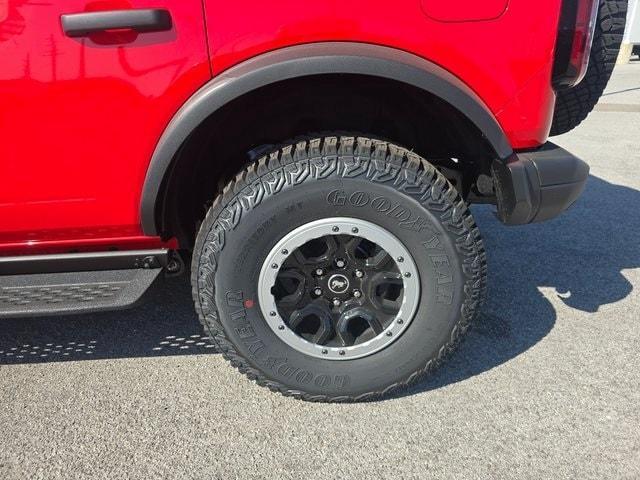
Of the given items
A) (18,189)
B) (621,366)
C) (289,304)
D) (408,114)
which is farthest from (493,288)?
(18,189)

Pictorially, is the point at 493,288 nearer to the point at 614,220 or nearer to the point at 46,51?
the point at 614,220

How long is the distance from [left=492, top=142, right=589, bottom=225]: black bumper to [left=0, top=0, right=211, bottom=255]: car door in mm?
1165

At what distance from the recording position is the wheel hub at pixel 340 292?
2.03 metres

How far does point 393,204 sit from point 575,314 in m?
1.44

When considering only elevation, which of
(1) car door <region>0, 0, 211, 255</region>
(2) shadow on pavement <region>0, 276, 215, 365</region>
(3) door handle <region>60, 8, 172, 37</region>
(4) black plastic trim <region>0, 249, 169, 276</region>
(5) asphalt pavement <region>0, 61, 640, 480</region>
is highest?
(3) door handle <region>60, 8, 172, 37</region>

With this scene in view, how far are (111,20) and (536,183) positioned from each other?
1596 mm

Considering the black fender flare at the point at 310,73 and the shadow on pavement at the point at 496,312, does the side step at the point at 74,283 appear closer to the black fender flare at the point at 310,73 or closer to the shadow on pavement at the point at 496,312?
the shadow on pavement at the point at 496,312

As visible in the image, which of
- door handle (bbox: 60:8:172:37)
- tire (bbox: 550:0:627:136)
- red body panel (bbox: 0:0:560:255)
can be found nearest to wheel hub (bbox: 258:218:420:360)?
red body panel (bbox: 0:0:560:255)

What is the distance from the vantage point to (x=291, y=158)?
1.97m

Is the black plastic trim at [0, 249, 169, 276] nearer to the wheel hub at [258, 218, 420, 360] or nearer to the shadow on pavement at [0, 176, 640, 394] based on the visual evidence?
the shadow on pavement at [0, 176, 640, 394]

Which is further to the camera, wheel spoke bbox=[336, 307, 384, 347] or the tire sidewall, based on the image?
wheel spoke bbox=[336, 307, 384, 347]

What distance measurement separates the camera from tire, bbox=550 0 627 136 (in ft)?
7.22

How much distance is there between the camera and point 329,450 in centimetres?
192

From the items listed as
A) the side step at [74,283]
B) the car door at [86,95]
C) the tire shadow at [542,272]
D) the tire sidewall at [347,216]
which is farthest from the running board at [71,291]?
the tire shadow at [542,272]
